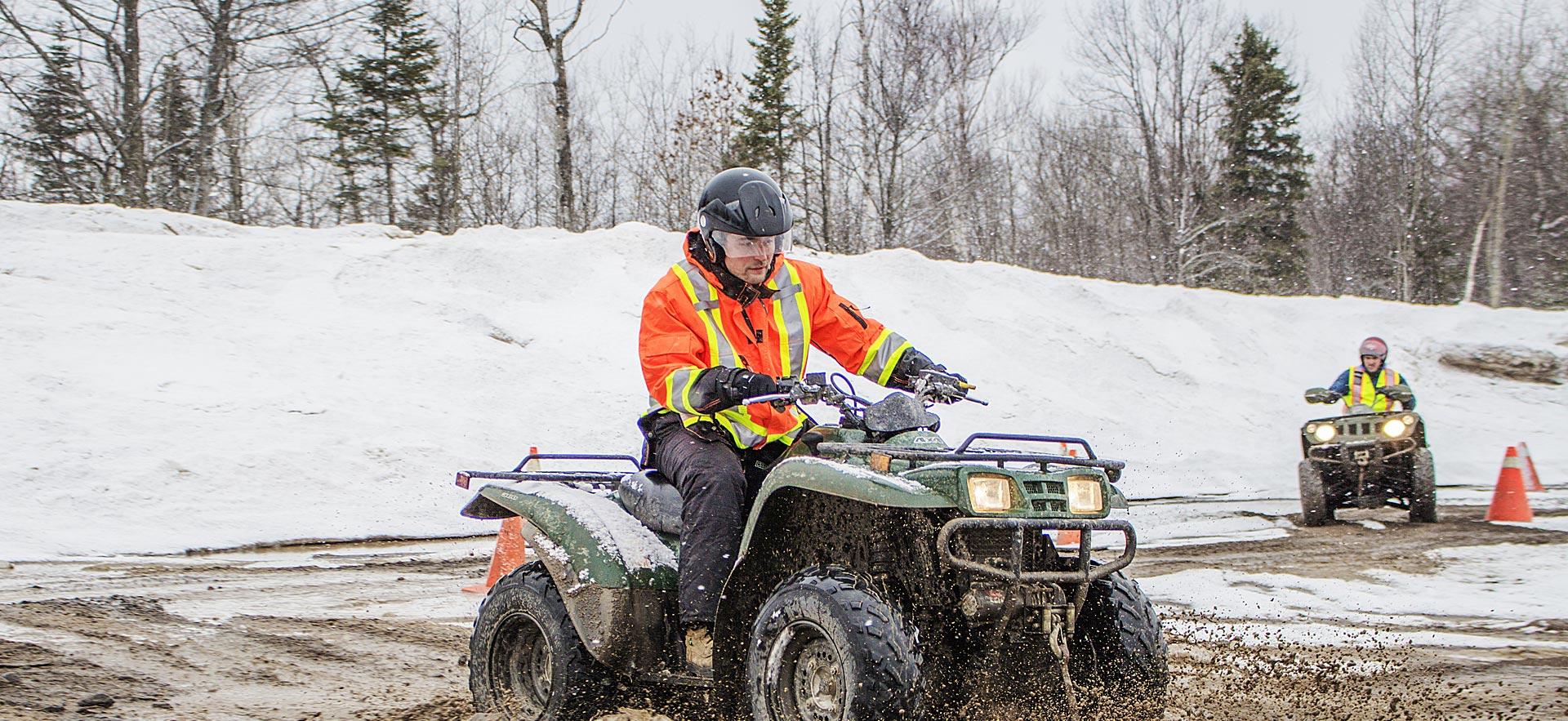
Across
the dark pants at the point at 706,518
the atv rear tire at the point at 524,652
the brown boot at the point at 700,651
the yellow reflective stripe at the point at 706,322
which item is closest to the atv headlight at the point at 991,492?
the dark pants at the point at 706,518

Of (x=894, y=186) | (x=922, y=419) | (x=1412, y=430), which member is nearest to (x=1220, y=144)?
(x=894, y=186)

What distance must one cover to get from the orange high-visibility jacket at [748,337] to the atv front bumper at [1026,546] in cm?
103

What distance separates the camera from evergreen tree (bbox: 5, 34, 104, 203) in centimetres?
2241

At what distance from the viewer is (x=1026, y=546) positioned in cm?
365

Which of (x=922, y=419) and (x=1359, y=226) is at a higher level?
(x=1359, y=226)

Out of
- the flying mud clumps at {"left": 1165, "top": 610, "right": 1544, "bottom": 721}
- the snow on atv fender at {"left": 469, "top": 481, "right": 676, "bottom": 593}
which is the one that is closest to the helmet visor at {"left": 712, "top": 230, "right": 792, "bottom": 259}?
the snow on atv fender at {"left": 469, "top": 481, "right": 676, "bottom": 593}

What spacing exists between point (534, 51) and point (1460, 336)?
19.9 metres

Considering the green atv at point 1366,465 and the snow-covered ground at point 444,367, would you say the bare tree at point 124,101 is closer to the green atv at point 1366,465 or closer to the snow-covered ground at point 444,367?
the snow-covered ground at point 444,367

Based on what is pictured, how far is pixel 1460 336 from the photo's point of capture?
2488 centimetres

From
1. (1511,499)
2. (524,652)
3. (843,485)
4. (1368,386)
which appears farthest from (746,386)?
(1368,386)

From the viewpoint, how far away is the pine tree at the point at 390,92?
3156cm

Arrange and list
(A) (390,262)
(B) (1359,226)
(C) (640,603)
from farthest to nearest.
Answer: (B) (1359,226)
(A) (390,262)
(C) (640,603)

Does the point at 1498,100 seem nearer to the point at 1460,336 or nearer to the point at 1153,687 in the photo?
the point at 1460,336

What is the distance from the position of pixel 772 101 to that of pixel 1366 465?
2214cm
